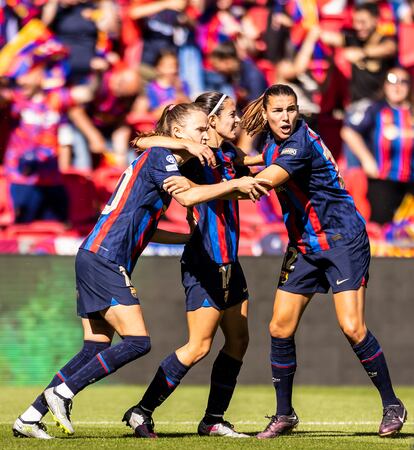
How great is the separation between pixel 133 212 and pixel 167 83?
235 inches

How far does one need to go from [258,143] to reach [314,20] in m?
2.12

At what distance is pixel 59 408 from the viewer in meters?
5.77

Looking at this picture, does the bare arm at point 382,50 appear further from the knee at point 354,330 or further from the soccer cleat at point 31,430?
the soccer cleat at point 31,430

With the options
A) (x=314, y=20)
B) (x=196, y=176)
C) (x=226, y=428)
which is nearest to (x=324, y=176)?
(x=196, y=176)

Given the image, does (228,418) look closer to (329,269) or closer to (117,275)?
(329,269)

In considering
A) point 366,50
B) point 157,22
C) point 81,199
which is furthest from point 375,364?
point 366,50

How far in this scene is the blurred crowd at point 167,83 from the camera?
11.4m

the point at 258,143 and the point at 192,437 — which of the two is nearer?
the point at 192,437

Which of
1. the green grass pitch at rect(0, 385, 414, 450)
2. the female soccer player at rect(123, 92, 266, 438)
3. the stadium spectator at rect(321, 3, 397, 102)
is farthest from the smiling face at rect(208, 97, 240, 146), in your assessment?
the stadium spectator at rect(321, 3, 397, 102)

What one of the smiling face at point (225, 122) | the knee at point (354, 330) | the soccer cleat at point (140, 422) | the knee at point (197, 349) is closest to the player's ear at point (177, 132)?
the smiling face at point (225, 122)

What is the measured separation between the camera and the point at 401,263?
10.9 meters

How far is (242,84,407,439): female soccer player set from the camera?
250 inches

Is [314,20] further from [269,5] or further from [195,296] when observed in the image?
[195,296]

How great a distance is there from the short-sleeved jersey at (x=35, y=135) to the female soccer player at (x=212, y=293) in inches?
195
